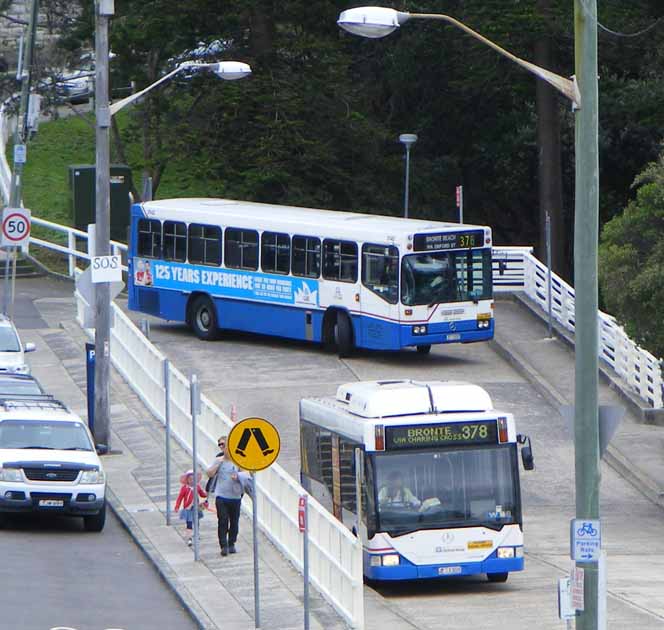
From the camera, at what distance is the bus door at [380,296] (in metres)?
31.6

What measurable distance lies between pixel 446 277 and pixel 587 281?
19.3m

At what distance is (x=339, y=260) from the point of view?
32.6 m

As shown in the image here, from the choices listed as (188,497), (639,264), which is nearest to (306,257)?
(639,264)

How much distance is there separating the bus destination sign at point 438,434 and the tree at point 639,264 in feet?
19.8

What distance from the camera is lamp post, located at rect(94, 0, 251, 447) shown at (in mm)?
26531

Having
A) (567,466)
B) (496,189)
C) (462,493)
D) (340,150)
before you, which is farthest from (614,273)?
(496,189)

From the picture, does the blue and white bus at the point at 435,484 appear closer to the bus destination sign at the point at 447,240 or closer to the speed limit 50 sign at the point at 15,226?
the bus destination sign at the point at 447,240

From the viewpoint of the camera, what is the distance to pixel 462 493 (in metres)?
19.0

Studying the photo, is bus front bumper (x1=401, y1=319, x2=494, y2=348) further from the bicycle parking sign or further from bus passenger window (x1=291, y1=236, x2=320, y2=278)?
the bicycle parking sign

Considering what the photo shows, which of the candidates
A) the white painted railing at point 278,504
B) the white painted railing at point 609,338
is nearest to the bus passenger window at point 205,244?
the white painted railing at point 278,504

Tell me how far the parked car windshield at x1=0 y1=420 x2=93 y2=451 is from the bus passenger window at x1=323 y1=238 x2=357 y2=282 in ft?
35.9

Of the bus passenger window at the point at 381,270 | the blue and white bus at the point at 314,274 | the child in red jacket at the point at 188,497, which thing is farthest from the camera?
the blue and white bus at the point at 314,274

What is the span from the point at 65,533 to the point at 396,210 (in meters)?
28.4

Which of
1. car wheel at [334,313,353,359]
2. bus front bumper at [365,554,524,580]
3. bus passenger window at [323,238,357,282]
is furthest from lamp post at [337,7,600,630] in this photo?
car wheel at [334,313,353,359]
